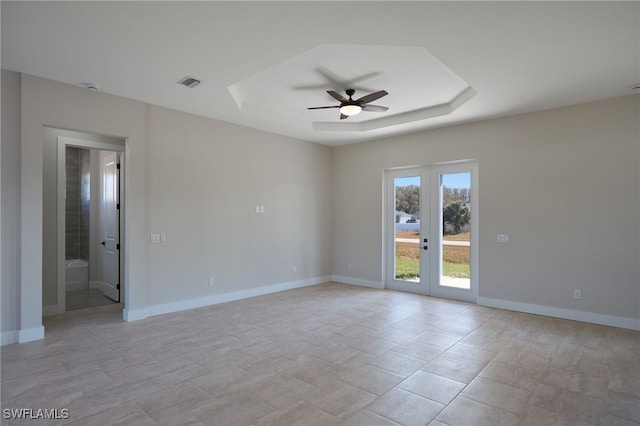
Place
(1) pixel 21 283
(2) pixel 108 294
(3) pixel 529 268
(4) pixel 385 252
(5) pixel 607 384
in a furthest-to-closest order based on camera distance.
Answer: (4) pixel 385 252
(2) pixel 108 294
(3) pixel 529 268
(1) pixel 21 283
(5) pixel 607 384

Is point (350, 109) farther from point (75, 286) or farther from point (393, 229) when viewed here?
point (75, 286)

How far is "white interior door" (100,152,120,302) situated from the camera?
5922 millimetres

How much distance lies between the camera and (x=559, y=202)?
4914 millimetres

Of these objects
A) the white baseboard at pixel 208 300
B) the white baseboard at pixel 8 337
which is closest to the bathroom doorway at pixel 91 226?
the white baseboard at pixel 208 300

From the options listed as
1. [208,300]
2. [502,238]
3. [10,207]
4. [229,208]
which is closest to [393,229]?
[502,238]

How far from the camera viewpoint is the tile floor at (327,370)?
252 centimetres

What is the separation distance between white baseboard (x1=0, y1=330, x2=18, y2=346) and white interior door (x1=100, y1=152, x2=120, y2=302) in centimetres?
202

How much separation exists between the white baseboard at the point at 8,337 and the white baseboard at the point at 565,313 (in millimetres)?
6300

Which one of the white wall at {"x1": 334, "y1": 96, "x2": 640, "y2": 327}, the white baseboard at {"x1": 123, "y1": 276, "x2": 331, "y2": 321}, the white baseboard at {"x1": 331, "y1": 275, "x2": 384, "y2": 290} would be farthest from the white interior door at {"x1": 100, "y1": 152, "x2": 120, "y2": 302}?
the white wall at {"x1": 334, "y1": 96, "x2": 640, "y2": 327}

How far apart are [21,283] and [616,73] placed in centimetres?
708

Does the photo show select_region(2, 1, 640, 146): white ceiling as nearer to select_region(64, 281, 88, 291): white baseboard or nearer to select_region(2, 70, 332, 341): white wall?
select_region(2, 70, 332, 341): white wall

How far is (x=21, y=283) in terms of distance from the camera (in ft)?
12.7

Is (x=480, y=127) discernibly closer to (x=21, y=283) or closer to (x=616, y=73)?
(x=616, y=73)

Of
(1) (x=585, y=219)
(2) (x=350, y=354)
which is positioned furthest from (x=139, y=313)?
(1) (x=585, y=219)
